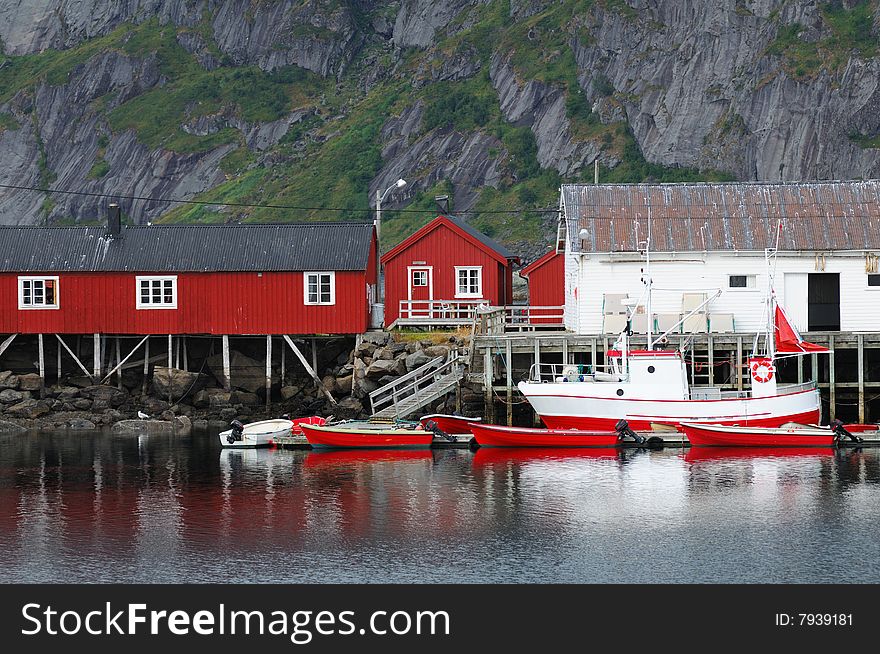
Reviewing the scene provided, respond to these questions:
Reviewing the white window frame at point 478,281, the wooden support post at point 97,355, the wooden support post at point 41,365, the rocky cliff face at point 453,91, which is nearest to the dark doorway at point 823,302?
the white window frame at point 478,281

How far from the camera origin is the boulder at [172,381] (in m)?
48.9

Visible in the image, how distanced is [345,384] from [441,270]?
25.1 ft

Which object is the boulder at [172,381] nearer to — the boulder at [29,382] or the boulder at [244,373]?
the boulder at [244,373]

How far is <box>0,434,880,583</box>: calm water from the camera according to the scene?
25.9m

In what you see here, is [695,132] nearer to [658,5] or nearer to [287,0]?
[658,5]

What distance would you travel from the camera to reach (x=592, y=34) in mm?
109312

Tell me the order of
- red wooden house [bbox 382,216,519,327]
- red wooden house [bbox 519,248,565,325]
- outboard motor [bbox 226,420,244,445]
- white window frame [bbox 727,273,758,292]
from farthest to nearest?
red wooden house [bbox 519,248,565,325] → red wooden house [bbox 382,216,519,327] → white window frame [bbox 727,273,758,292] → outboard motor [bbox 226,420,244,445]

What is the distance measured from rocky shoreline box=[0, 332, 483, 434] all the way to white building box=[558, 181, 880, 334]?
5.74 metres

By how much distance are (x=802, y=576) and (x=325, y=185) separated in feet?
291

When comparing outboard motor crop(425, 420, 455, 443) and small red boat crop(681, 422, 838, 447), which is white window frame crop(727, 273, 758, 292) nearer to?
small red boat crop(681, 422, 838, 447)

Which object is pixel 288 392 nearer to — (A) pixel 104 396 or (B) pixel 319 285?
(B) pixel 319 285

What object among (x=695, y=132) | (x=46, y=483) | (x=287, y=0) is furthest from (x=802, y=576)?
(x=287, y=0)

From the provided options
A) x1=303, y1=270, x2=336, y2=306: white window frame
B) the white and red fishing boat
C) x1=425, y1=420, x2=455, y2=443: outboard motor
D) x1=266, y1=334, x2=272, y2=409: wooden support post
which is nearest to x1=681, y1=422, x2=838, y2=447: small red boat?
the white and red fishing boat

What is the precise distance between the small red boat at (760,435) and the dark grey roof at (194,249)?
49.0ft
